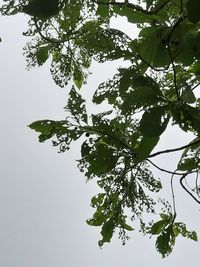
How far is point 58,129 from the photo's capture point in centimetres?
151

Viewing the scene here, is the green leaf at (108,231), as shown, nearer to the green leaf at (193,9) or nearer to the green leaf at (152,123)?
the green leaf at (152,123)

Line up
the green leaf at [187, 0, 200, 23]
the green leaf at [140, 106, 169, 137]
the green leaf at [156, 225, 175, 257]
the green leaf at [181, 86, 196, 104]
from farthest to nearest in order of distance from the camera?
1. the green leaf at [156, 225, 175, 257]
2. the green leaf at [181, 86, 196, 104]
3. the green leaf at [140, 106, 169, 137]
4. the green leaf at [187, 0, 200, 23]

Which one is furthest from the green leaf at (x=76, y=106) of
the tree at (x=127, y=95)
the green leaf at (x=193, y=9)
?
the green leaf at (x=193, y=9)

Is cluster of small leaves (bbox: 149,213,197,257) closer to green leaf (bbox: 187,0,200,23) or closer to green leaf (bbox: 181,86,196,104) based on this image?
green leaf (bbox: 181,86,196,104)

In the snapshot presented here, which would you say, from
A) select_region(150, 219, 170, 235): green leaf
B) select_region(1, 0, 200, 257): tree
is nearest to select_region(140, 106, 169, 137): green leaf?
select_region(1, 0, 200, 257): tree

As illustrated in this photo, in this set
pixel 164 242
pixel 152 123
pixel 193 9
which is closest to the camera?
pixel 193 9

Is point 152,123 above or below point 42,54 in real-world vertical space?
below

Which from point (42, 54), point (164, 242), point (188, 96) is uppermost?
point (42, 54)

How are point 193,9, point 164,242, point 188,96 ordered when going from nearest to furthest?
point 193,9, point 188,96, point 164,242

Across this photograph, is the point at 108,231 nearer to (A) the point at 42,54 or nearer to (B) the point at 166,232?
(B) the point at 166,232

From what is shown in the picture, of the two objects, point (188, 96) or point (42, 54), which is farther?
point (42, 54)

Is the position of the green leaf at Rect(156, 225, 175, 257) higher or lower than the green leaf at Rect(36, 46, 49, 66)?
lower

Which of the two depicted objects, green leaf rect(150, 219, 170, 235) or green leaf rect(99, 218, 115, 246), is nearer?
green leaf rect(99, 218, 115, 246)

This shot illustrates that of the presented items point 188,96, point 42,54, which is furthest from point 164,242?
point 42,54
